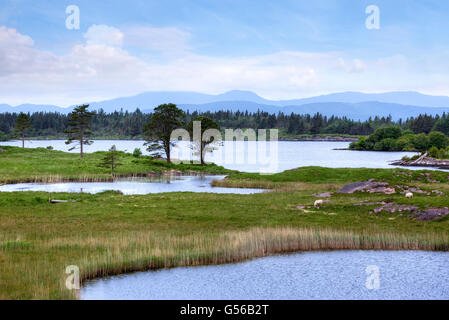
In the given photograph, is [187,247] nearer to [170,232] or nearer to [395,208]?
[170,232]

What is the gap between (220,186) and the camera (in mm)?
76562

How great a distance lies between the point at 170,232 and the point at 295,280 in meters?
11.1

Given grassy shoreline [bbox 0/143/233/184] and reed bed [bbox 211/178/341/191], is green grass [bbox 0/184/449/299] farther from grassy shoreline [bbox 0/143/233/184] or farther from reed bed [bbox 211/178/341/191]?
grassy shoreline [bbox 0/143/233/184]

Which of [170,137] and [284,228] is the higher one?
[170,137]

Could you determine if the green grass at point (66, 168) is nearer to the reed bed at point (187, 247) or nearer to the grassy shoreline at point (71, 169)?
the grassy shoreline at point (71, 169)

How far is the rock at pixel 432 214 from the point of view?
3616cm

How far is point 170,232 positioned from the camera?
31938mm

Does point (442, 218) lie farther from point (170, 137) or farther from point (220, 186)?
point (170, 137)

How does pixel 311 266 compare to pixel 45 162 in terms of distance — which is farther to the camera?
pixel 45 162

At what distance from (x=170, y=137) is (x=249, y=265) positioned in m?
83.7

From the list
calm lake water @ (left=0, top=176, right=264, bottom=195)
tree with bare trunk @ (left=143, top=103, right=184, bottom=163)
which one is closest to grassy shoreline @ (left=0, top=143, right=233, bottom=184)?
calm lake water @ (left=0, top=176, right=264, bottom=195)

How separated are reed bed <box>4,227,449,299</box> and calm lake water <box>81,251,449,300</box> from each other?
29.2 inches
